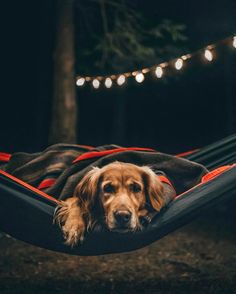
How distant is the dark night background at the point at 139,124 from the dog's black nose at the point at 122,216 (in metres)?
0.88

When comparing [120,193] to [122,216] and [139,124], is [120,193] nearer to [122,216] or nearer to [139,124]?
[122,216]

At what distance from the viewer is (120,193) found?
2.38 m

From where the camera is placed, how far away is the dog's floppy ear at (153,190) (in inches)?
94.6

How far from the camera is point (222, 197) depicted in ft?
8.05

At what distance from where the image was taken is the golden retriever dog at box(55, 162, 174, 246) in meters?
2.34

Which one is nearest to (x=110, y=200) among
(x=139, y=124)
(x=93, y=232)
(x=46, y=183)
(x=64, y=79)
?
(x=93, y=232)

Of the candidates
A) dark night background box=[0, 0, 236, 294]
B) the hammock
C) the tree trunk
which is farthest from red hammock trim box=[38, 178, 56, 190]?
the tree trunk

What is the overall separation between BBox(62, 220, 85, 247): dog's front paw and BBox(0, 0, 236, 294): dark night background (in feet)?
2.44

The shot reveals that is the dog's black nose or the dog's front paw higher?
the dog's black nose

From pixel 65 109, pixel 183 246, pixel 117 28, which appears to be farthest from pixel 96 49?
pixel 183 246

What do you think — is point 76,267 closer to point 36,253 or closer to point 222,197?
point 36,253

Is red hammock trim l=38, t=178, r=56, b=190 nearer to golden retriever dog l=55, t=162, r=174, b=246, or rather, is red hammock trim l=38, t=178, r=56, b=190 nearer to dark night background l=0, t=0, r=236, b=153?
golden retriever dog l=55, t=162, r=174, b=246

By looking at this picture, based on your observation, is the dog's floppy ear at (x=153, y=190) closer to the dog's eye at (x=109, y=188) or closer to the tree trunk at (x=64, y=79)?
the dog's eye at (x=109, y=188)

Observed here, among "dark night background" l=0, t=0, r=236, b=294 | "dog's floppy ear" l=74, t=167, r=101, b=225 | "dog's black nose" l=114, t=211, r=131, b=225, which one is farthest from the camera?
"dark night background" l=0, t=0, r=236, b=294
